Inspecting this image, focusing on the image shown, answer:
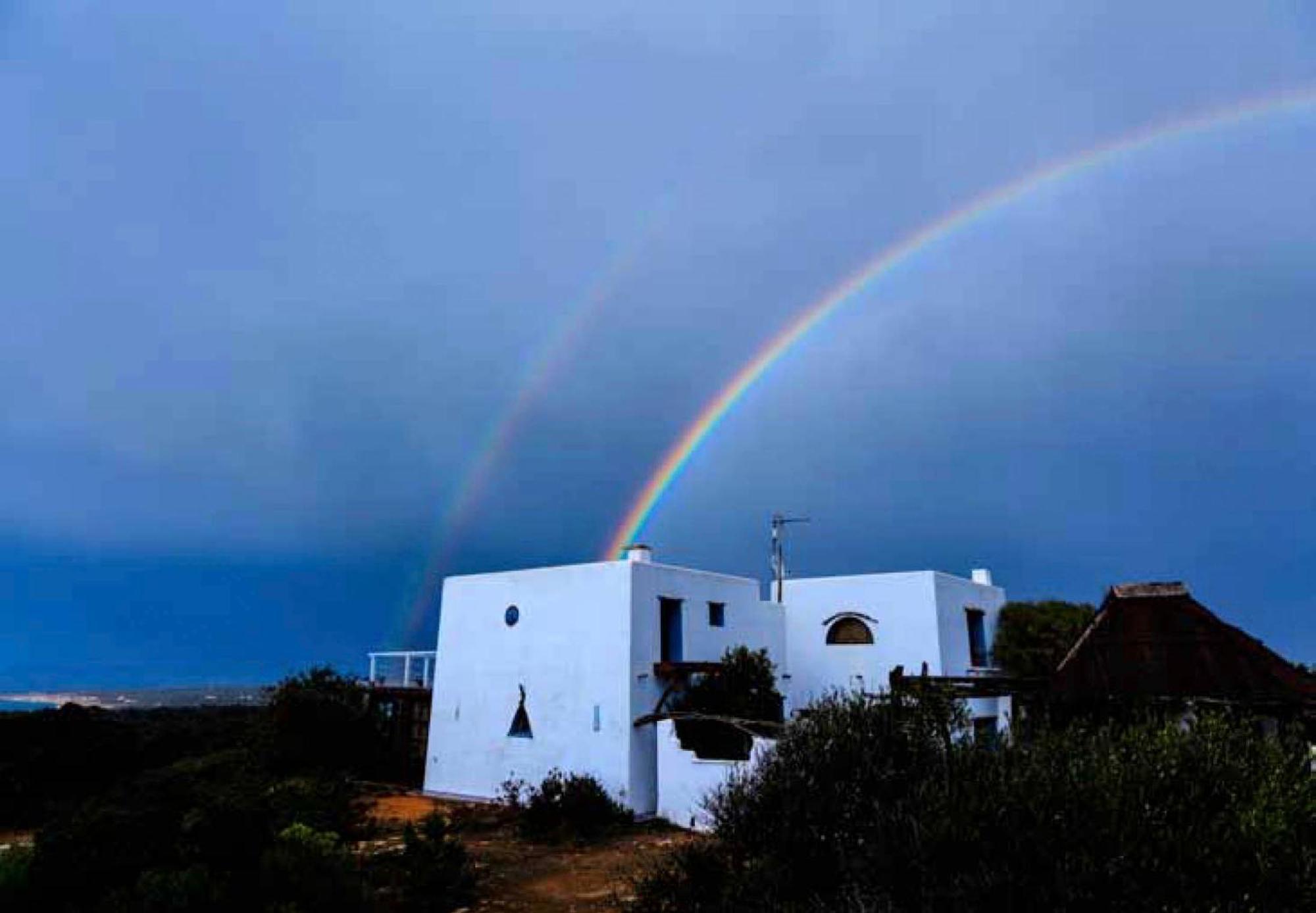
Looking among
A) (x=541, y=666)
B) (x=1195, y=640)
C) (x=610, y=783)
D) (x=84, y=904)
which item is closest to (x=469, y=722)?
(x=541, y=666)

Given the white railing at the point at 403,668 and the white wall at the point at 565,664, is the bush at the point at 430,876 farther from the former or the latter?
the white railing at the point at 403,668

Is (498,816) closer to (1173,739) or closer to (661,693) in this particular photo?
(661,693)

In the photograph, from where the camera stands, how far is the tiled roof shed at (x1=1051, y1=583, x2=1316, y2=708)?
11.9 metres

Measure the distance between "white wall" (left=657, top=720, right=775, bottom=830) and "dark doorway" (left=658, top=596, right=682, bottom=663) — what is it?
221 centimetres

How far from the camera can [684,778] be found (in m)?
16.3

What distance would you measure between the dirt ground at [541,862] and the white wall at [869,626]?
8038mm

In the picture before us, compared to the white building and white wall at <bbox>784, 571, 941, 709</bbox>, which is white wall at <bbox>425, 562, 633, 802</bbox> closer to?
the white building

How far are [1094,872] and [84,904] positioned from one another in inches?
364

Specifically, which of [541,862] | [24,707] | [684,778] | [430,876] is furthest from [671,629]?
[24,707]

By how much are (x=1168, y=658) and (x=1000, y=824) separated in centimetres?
807

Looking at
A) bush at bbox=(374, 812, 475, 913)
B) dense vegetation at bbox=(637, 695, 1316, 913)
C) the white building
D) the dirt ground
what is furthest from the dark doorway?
dense vegetation at bbox=(637, 695, 1316, 913)

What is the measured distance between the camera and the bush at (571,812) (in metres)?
15.4

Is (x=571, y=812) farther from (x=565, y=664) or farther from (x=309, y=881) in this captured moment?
(x=309, y=881)

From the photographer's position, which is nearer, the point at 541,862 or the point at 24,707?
the point at 541,862
